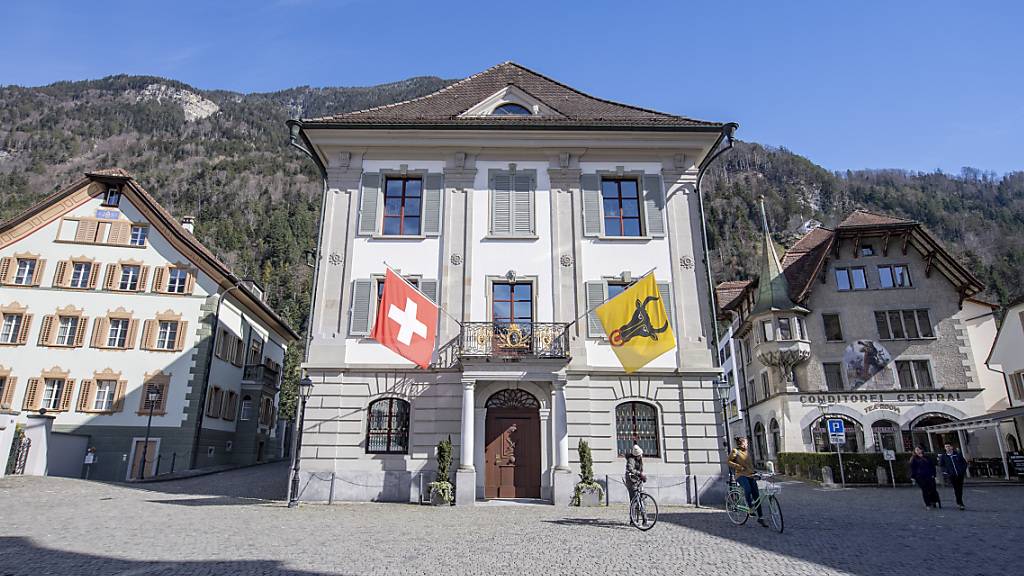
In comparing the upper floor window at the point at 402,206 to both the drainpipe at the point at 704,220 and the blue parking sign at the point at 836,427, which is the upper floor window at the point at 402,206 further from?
the blue parking sign at the point at 836,427

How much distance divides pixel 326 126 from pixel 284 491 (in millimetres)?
12075

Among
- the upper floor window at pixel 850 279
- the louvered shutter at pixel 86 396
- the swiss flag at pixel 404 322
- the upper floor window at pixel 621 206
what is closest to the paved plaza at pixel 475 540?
the swiss flag at pixel 404 322

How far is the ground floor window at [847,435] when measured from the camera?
32.5 meters

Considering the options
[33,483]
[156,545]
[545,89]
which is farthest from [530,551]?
[33,483]

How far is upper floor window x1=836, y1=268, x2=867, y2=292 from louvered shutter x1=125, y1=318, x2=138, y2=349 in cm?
3683

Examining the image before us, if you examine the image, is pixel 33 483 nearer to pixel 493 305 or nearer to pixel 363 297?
pixel 363 297

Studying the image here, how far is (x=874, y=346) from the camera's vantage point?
33.6m

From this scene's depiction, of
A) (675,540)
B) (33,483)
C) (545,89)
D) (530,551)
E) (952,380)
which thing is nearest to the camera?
(530,551)

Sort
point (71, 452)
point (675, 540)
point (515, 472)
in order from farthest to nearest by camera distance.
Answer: point (71, 452) < point (515, 472) < point (675, 540)

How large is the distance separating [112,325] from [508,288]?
21.5 m

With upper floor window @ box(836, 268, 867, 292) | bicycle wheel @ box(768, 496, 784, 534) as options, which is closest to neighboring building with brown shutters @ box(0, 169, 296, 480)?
bicycle wheel @ box(768, 496, 784, 534)

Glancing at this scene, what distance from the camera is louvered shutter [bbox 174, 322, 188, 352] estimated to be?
29.7 meters

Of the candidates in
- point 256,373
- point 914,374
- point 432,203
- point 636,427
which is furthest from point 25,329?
point 914,374

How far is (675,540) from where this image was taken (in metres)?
11.0
